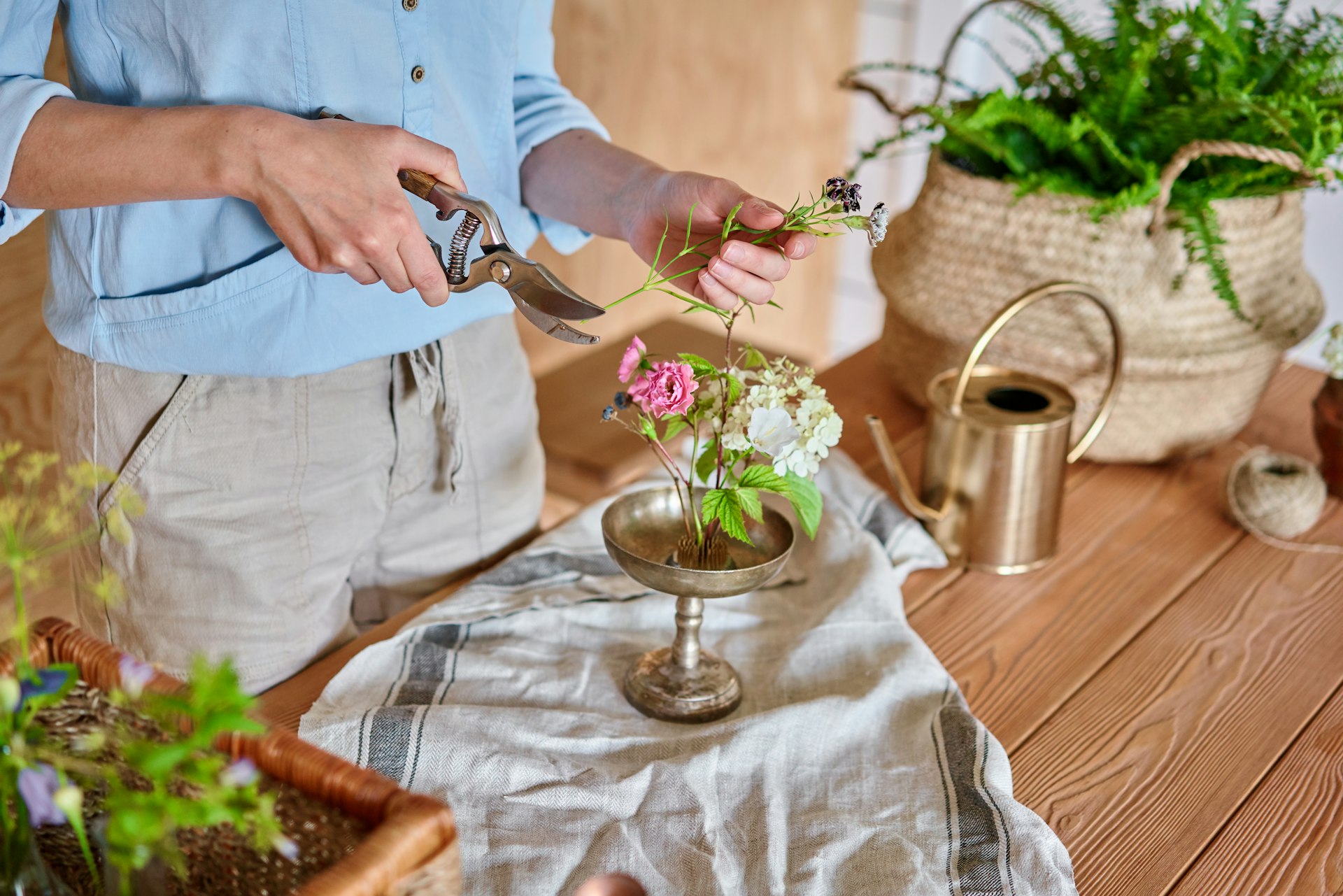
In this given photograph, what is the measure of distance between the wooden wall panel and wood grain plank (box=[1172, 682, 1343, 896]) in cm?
157

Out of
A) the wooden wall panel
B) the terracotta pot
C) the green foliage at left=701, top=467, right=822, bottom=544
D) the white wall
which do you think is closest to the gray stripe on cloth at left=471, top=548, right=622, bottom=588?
the green foliage at left=701, top=467, right=822, bottom=544

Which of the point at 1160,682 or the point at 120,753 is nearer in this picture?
the point at 120,753

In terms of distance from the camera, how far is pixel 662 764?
0.78 metres

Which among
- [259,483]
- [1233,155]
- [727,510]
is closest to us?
[727,510]

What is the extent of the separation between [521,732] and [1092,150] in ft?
2.85

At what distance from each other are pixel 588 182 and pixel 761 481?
13.8 inches

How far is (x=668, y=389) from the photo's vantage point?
756 mm

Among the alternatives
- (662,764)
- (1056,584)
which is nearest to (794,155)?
(1056,584)

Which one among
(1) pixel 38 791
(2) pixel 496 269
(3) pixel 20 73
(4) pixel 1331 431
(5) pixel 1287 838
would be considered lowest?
(5) pixel 1287 838

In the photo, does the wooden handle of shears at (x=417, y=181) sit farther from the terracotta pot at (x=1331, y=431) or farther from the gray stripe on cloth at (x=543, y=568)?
the terracotta pot at (x=1331, y=431)

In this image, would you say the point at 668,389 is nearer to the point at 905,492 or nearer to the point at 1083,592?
the point at 905,492

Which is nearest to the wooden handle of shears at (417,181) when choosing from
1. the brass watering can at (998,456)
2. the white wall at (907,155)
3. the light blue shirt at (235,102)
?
the light blue shirt at (235,102)

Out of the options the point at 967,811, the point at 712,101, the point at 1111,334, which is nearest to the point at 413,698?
the point at 967,811

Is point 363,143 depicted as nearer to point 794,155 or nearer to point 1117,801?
point 1117,801
